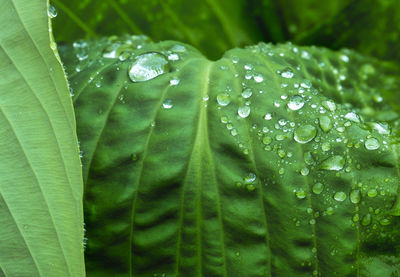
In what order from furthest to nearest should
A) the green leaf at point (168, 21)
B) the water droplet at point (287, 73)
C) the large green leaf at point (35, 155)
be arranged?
1. the green leaf at point (168, 21)
2. the water droplet at point (287, 73)
3. the large green leaf at point (35, 155)

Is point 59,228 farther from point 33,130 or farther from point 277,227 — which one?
point 277,227

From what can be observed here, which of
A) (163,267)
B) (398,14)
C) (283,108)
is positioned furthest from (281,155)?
(398,14)

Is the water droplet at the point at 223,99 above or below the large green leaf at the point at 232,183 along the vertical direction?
above

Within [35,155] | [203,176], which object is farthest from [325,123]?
[35,155]

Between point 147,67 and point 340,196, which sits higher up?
point 147,67

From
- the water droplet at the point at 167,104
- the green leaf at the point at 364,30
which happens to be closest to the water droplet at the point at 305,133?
the water droplet at the point at 167,104

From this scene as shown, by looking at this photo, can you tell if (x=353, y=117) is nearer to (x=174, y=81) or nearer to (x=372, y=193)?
(x=372, y=193)

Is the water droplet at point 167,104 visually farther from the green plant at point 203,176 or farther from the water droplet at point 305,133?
the water droplet at point 305,133
